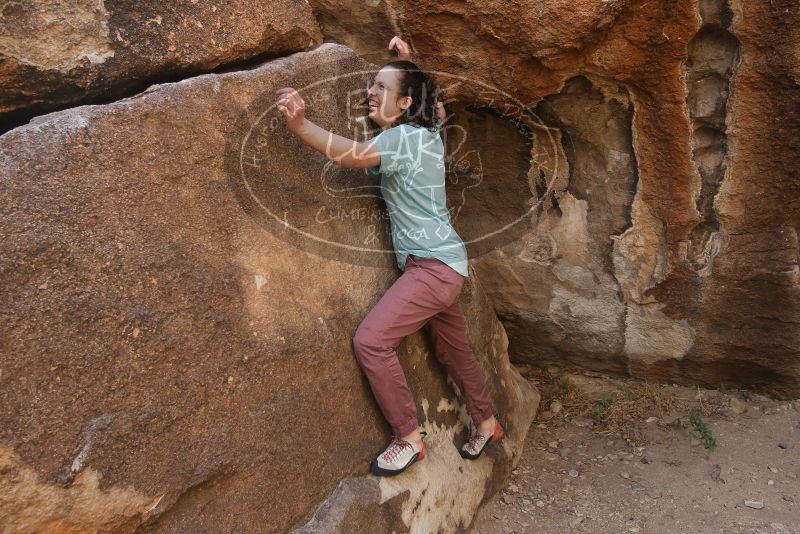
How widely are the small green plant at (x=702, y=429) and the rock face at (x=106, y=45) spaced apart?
1807mm

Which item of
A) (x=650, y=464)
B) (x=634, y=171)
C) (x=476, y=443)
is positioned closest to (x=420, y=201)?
(x=476, y=443)

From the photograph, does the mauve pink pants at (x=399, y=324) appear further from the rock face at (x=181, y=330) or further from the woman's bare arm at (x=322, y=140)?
the woman's bare arm at (x=322, y=140)

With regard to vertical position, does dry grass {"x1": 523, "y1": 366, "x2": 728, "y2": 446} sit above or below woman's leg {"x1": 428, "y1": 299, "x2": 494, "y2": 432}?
below

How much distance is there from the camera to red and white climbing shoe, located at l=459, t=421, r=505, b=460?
6.81 ft

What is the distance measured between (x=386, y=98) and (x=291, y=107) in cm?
37

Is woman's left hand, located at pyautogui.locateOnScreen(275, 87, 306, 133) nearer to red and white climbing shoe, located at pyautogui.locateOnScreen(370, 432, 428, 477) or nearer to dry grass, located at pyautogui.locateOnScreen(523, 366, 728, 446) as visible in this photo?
red and white climbing shoe, located at pyautogui.locateOnScreen(370, 432, 428, 477)

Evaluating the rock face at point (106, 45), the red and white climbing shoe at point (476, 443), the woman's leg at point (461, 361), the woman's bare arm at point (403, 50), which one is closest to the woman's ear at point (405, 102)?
the woman's bare arm at point (403, 50)

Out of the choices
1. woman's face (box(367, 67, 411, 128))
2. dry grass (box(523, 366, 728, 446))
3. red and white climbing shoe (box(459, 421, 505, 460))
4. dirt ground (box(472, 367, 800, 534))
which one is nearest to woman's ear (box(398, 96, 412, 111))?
woman's face (box(367, 67, 411, 128))

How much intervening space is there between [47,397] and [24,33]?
2.46 ft

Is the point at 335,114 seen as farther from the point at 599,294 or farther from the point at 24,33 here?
the point at 599,294

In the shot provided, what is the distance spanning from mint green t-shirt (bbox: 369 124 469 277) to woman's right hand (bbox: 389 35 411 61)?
32 cm

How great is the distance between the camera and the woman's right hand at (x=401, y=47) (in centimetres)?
200

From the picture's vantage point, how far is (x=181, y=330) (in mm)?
1416

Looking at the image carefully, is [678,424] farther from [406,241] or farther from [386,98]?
[386,98]
